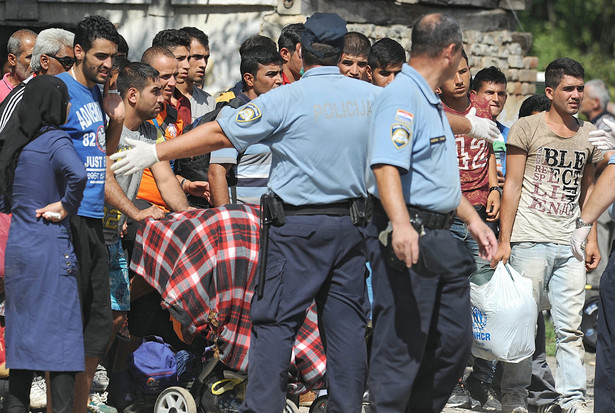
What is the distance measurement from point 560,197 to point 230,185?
2.14 m

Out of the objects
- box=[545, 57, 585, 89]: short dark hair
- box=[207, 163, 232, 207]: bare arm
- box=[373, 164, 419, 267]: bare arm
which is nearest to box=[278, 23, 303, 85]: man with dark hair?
box=[207, 163, 232, 207]: bare arm

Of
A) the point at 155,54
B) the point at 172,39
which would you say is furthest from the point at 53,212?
the point at 172,39

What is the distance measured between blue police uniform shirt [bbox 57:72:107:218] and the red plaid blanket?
504 millimetres

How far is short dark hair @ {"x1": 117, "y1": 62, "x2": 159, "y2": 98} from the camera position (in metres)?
6.41

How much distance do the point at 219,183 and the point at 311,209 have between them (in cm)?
140

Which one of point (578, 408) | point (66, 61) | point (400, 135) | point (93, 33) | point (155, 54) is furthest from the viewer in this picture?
point (155, 54)

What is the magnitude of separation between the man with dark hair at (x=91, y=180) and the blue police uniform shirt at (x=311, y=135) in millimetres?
875

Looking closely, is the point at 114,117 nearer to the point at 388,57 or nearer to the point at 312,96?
the point at 312,96

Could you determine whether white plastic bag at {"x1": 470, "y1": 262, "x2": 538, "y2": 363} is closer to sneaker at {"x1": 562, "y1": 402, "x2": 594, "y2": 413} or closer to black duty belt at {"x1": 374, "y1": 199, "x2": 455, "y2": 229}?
sneaker at {"x1": 562, "y1": 402, "x2": 594, "y2": 413}

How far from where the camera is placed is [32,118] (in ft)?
16.8

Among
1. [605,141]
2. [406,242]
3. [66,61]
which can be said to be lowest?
[406,242]

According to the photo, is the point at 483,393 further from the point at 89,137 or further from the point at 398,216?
the point at 89,137

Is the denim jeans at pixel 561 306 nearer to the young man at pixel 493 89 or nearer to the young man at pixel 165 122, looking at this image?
the young man at pixel 493 89

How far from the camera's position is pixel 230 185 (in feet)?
21.2
